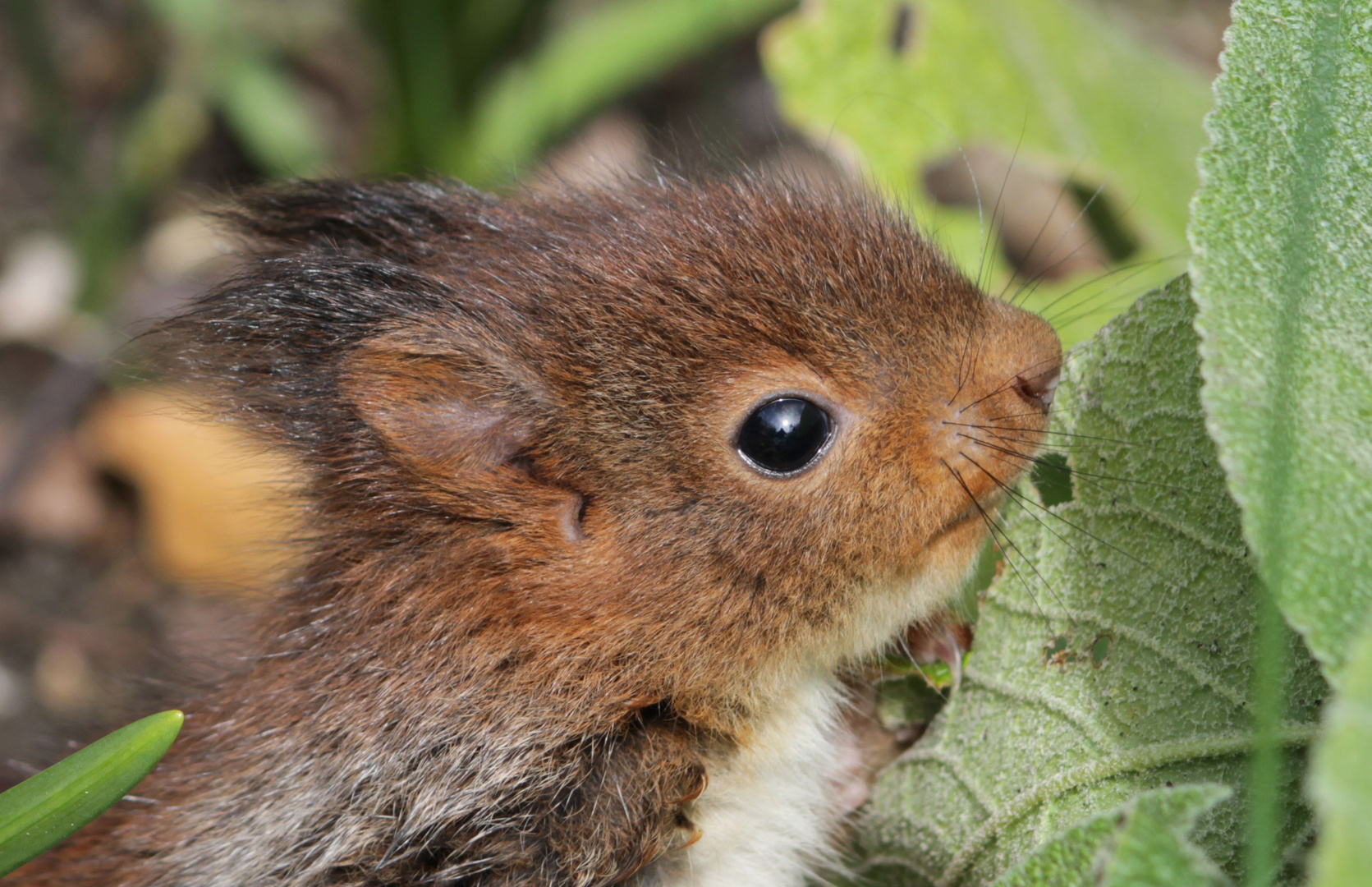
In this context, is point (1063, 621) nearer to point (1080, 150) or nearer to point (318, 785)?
point (318, 785)

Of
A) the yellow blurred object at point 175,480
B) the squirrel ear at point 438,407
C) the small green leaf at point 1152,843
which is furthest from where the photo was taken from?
the yellow blurred object at point 175,480

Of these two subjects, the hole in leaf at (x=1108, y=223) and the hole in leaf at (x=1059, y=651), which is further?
the hole in leaf at (x=1108, y=223)

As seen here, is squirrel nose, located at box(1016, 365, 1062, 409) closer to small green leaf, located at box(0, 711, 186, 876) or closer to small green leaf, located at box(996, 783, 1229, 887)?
small green leaf, located at box(996, 783, 1229, 887)

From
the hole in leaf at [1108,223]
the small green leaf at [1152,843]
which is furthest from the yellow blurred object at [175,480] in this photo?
the small green leaf at [1152,843]

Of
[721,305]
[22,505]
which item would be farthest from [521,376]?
[22,505]

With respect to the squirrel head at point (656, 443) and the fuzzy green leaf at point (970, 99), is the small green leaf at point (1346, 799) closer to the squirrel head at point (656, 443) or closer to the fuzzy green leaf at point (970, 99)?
the squirrel head at point (656, 443)
